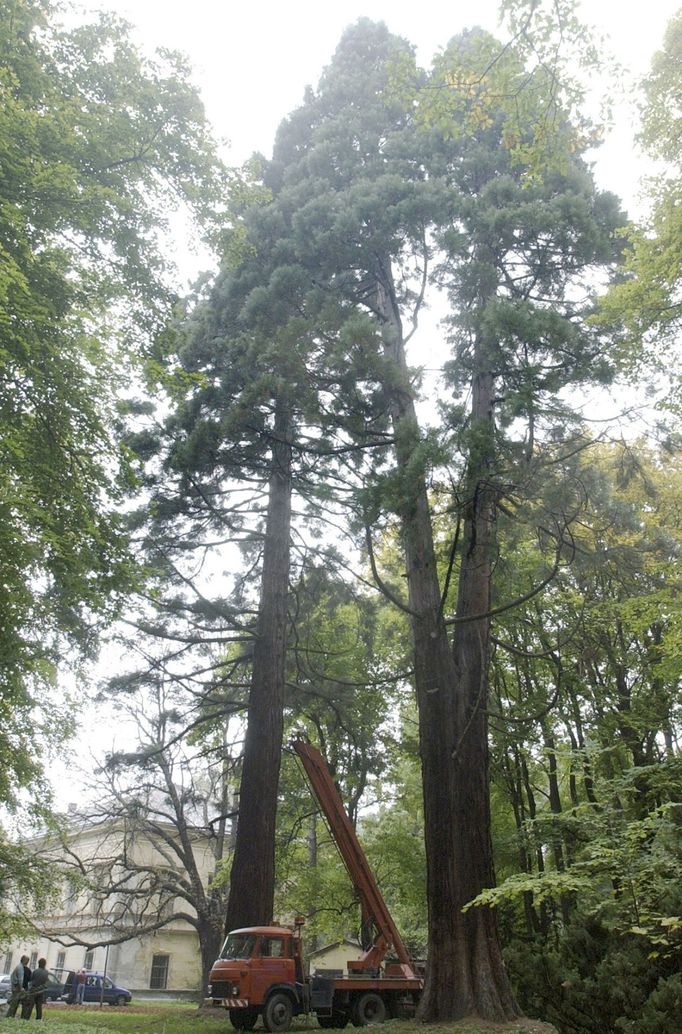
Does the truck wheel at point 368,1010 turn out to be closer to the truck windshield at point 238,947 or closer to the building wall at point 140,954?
the truck windshield at point 238,947

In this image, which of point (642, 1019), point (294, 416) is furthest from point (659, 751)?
point (294, 416)

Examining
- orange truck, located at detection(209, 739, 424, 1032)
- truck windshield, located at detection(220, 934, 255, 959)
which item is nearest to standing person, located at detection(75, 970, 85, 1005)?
orange truck, located at detection(209, 739, 424, 1032)

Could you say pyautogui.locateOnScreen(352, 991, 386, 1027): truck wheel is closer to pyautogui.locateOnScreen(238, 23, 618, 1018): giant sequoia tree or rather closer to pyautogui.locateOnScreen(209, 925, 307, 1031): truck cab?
pyautogui.locateOnScreen(209, 925, 307, 1031): truck cab

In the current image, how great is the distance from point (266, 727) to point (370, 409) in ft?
17.8

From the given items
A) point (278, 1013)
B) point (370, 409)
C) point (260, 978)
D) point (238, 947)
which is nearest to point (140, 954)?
point (238, 947)

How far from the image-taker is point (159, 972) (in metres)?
32.1

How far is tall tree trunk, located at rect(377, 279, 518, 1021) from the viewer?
9.11 m

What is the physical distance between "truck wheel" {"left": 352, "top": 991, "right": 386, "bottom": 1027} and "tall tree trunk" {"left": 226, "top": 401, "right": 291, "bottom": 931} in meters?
1.79

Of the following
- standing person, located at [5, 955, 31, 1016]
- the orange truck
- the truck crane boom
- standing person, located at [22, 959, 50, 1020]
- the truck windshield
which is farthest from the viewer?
standing person, located at [22, 959, 50, 1020]

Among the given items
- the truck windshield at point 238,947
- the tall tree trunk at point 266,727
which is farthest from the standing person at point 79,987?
the truck windshield at point 238,947

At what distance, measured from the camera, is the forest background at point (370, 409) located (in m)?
8.09

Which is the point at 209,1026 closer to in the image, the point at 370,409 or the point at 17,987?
the point at 17,987

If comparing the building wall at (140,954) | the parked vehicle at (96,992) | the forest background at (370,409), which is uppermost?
the forest background at (370,409)

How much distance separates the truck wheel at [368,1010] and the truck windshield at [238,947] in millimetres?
1688
